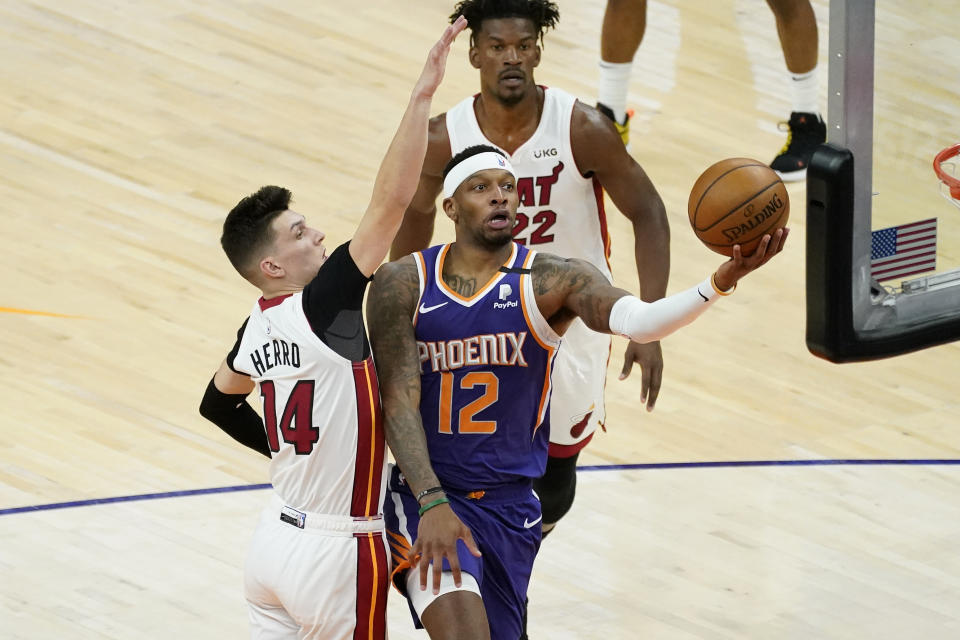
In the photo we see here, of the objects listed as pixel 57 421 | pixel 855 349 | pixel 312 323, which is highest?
pixel 312 323

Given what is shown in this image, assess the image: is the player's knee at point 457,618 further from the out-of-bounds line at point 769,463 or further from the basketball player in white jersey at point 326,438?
the out-of-bounds line at point 769,463

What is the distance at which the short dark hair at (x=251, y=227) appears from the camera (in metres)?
4.84

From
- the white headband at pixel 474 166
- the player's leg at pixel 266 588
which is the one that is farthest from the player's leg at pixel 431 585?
the white headband at pixel 474 166

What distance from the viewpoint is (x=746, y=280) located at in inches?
358

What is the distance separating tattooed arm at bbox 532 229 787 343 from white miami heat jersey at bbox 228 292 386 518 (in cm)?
56

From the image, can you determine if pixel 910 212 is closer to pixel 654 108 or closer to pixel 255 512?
pixel 255 512

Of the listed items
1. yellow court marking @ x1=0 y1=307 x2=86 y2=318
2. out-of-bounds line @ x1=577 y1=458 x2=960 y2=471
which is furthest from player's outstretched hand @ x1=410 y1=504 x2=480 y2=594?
yellow court marking @ x1=0 y1=307 x2=86 y2=318

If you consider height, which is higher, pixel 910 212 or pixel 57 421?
pixel 910 212

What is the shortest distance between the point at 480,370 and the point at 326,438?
0.49 metres

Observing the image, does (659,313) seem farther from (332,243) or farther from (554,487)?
(332,243)

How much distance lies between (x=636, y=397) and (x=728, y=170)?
351 centimetres

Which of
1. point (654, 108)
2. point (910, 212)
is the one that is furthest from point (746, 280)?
point (910, 212)

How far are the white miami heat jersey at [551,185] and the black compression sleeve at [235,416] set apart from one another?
4.15 ft

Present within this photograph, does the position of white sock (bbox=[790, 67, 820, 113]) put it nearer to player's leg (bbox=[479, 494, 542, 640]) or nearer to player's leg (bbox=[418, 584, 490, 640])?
player's leg (bbox=[479, 494, 542, 640])
